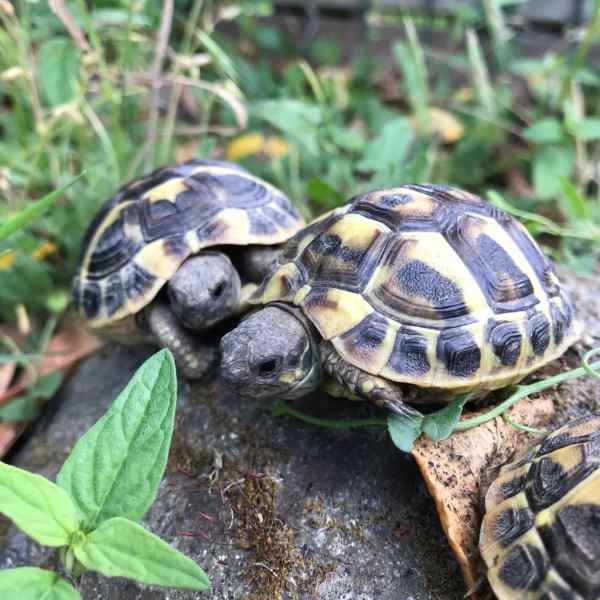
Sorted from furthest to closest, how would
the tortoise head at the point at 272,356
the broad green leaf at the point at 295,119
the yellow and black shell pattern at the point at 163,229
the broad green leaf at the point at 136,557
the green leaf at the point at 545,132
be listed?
the green leaf at the point at 545,132 → the broad green leaf at the point at 295,119 → the yellow and black shell pattern at the point at 163,229 → the tortoise head at the point at 272,356 → the broad green leaf at the point at 136,557

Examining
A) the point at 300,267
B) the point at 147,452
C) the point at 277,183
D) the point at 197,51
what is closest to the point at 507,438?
the point at 300,267

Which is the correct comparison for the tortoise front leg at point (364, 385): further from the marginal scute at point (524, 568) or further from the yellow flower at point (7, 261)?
the yellow flower at point (7, 261)

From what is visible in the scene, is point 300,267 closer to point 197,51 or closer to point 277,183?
point 277,183

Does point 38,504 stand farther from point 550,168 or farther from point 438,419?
point 550,168

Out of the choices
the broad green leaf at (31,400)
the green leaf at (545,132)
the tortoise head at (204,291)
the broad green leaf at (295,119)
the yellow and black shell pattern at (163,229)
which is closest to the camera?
the tortoise head at (204,291)

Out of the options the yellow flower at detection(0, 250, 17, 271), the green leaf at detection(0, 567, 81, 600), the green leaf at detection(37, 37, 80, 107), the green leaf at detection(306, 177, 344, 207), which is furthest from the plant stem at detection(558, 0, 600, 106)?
the green leaf at detection(0, 567, 81, 600)

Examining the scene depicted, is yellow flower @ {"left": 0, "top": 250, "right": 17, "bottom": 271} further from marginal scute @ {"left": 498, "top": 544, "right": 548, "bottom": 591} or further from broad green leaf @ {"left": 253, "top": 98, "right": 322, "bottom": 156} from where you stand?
marginal scute @ {"left": 498, "top": 544, "right": 548, "bottom": 591}

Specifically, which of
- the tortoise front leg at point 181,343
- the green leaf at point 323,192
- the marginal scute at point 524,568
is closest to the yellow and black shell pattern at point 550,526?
the marginal scute at point 524,568
